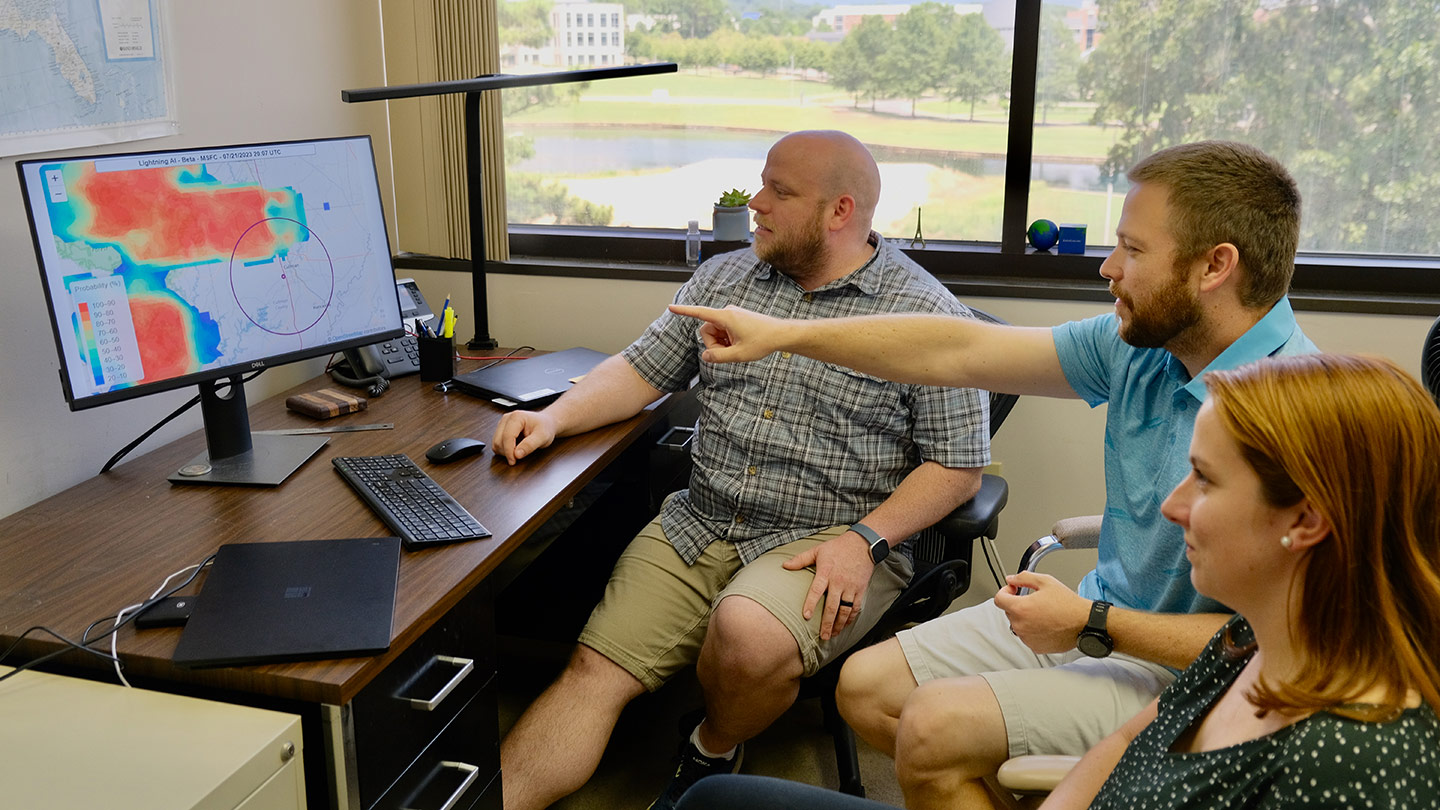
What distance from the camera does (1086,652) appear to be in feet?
5.06

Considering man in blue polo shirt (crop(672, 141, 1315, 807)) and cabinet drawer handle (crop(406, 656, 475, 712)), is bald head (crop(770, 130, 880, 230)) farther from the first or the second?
cabinet drawer handle (crop(406, 656, 475, 712))

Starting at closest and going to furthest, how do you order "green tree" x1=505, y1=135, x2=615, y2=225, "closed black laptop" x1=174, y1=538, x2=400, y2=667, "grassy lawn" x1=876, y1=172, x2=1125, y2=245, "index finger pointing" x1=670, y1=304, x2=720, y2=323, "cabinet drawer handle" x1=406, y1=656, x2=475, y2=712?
"closed black laptop" x1=174, y1=538, x2=400, y2=667 < "cabinet drawer handle" x1=406, y1=656, x2=475, y2=712 < "index finger pointing" x1=670, y1=304, x2=720, y2=323 < "grassy lawn" x1=876, y1=172, x2=1125, y2=245 < "green tree" x1=505, y1=135, x2=615, y2=225

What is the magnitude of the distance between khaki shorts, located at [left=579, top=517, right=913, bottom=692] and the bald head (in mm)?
633

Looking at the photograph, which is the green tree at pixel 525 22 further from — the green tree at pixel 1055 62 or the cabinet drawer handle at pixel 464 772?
the cabinet drawer handle at pixel 464 772

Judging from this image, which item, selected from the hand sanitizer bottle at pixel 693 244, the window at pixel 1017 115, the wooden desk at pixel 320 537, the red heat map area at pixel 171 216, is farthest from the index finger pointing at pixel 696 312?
the window at pixel 1017 115

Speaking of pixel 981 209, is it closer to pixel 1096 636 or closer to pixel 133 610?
pixel 1096 636

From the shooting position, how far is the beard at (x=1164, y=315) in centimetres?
154

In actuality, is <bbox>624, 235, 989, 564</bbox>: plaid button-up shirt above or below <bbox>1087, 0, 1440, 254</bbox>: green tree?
below

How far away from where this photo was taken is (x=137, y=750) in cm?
116

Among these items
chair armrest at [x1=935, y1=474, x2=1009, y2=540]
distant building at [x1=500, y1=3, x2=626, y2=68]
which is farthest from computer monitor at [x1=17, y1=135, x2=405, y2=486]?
chair armrest at [x1=935, y1=474, x2=1009, y2=540]

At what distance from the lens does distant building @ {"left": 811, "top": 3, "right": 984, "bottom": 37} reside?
2.59 m

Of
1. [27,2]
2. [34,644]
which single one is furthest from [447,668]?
[27,2]

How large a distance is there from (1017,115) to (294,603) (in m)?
1.92

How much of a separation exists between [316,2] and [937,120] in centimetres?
142
